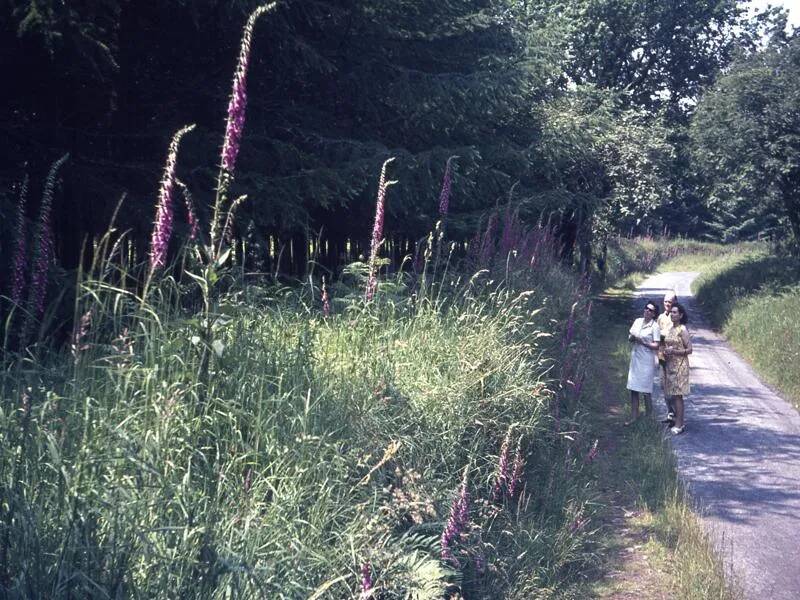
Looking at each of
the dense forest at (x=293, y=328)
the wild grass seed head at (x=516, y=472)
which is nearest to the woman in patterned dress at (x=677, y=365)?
the dense forest at (x=293, y=328)

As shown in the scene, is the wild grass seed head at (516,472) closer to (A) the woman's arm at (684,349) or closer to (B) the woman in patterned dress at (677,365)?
(B) the woman in patterned dress at (677,365)

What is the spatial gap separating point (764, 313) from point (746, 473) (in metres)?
13.1

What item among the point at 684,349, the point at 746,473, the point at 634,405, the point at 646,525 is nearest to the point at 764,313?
the point at 684,349

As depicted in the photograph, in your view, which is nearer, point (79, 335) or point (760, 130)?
point (79, 335)

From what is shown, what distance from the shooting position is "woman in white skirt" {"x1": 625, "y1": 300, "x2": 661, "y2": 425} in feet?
38.2

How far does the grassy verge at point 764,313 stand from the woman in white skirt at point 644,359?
3.53 metres

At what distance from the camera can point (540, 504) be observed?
22.1ft

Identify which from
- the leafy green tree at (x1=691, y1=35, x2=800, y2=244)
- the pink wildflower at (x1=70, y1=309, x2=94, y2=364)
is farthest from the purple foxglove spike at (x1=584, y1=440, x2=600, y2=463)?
the leafy green tree at (x1=691, y1=35, x2=800, y2=244)

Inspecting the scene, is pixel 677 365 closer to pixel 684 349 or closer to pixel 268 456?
pixel 684 349

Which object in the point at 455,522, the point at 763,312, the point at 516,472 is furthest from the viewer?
the point at 763,312

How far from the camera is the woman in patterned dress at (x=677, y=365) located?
37.3 ft

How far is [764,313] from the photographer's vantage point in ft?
70.3

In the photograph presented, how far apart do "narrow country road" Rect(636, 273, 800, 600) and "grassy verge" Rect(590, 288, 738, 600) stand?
0.26 metres

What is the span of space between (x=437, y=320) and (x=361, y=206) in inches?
173
